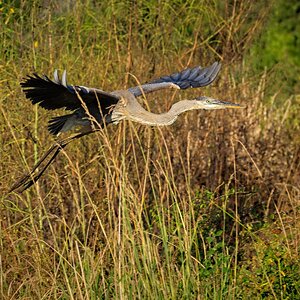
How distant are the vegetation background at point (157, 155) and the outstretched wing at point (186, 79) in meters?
0.26

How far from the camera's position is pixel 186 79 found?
714 centimetres

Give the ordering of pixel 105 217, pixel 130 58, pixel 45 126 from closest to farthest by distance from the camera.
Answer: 1. pixel 105 217
2. pixel 45 126
3. pixel 130 58

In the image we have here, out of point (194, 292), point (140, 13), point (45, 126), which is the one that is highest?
point (140, 13)

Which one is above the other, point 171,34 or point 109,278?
point 171,34

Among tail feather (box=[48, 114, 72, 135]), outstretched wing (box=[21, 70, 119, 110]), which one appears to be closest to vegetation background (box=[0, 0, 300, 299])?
tail feather (box=[48, 114, 72, 135])

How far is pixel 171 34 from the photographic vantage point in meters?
7.84

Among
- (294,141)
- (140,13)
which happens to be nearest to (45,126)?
(140,13)

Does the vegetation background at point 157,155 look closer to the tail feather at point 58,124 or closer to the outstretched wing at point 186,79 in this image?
the tail feather at point 58,124

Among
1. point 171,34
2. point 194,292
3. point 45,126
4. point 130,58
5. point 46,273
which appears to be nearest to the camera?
point 194,292

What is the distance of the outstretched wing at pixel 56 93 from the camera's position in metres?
5.66

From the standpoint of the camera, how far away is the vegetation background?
5.28 metres

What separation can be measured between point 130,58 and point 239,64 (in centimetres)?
154

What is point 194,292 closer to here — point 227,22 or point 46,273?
point 46,273

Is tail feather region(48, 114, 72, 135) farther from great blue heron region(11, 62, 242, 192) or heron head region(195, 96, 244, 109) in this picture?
heron head region(195, 96, 244, 109)
